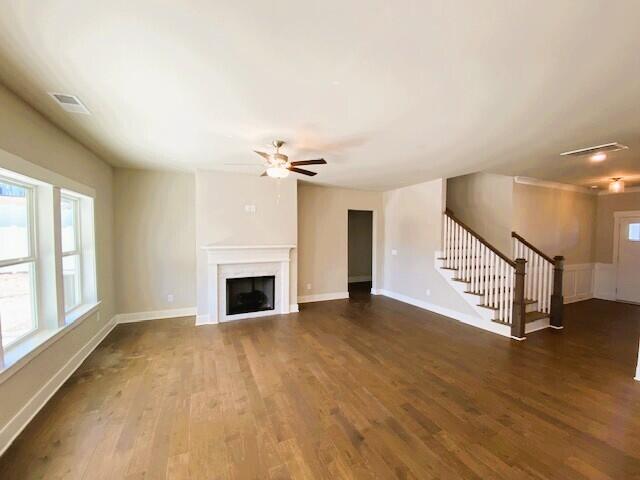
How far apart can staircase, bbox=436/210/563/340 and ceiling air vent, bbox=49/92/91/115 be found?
17.5ft

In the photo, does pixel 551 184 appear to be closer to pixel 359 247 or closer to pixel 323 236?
pixel 359 247

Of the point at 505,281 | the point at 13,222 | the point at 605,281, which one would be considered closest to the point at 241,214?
the point at 13,222

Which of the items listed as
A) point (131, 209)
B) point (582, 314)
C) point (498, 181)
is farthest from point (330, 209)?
point (582, 314)

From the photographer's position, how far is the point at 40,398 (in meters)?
2.35

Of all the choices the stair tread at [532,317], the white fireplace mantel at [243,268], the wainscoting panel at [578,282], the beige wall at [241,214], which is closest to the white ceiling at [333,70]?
the beige wall at [241,214]

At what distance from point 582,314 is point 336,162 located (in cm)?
559

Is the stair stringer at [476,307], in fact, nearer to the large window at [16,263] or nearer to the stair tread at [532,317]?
the stair tread at [532,317]

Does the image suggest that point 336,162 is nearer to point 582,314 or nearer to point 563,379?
Result: point 563,379

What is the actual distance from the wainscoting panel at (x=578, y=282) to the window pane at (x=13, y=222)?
29.2 feet

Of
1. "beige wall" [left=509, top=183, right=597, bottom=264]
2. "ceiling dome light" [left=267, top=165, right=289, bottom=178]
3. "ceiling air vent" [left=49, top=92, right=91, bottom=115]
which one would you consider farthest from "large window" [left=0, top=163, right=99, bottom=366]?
"beige wall" [left=509, top=183, right=597, bottom=264]

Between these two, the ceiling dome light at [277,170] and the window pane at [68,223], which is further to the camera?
the window pane at [68,223]

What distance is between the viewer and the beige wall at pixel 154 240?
4539mm

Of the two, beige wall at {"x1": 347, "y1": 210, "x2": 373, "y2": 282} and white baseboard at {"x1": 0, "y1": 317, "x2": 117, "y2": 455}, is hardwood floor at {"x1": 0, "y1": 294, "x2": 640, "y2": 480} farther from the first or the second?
beige wall at {"x1": 347, "y1": 210, "x2": 373, "y2": 282}

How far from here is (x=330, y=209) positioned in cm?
617
